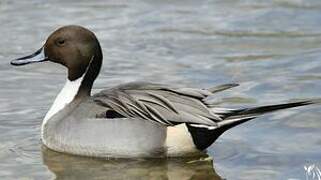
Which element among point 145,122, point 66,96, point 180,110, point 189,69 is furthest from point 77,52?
point 189,69

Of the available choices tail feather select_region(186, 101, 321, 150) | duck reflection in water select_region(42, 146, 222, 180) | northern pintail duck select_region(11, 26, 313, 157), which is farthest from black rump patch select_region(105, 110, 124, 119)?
tail feather select_region(186, 101, 321, 150)

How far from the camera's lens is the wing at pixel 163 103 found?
702 centimetres

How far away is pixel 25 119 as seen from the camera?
805 centimetres

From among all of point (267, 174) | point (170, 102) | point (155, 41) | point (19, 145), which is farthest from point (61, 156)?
point (155, 41)

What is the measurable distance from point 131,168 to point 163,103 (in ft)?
1.51

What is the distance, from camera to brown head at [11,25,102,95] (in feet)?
25.2

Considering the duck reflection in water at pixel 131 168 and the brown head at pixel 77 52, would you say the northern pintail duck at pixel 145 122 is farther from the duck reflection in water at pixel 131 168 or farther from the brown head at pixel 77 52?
the brown head at pixel 77 52

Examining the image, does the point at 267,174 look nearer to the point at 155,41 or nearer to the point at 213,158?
the point at 213,158

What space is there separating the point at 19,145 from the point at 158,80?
181 centimetres

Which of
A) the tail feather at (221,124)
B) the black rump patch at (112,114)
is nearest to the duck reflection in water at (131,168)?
the tail feather at (221,124)

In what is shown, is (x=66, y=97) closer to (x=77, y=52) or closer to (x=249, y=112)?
(x=77, y=52)

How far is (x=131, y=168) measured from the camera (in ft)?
23.3

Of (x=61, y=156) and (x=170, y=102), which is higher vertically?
(x=170, y=102)

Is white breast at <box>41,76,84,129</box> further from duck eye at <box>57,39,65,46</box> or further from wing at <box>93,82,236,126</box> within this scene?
wing at <box>93,82,236,126</box>
